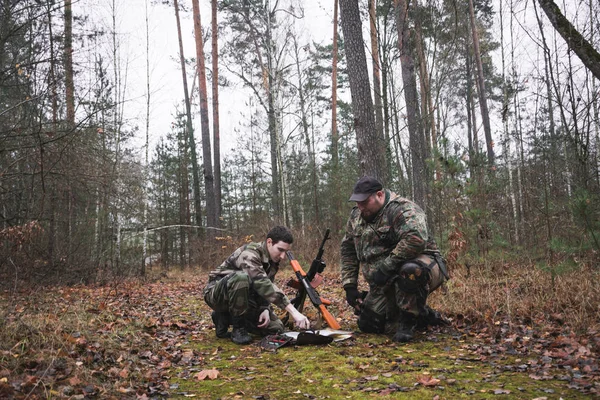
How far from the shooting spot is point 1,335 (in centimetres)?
360

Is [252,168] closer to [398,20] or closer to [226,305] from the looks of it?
[398,20]

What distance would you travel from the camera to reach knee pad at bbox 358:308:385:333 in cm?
499

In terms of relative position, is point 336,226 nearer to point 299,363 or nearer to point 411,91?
point 411,91

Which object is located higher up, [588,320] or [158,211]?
[158,211]

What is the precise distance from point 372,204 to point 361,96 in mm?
3476

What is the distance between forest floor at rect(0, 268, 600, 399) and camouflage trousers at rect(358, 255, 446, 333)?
220 millimetres

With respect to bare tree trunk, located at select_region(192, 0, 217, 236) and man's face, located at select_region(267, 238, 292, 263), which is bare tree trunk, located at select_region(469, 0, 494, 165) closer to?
bare tree trunk, located at select_region(192, 0, 217, 236)

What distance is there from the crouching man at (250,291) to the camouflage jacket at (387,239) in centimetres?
84

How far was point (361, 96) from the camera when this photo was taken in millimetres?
7762

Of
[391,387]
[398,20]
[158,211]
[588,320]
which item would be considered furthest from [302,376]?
[158,211]

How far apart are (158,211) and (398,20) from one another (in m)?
19.0

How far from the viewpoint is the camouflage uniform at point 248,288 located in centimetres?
472

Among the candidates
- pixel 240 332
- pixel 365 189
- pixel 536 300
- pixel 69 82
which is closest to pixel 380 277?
pixel 365 189

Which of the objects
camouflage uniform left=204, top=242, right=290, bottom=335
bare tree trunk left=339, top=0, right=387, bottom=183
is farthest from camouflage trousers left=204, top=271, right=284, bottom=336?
bare tree trunk left=339, top=0, right=387, bottom=183
